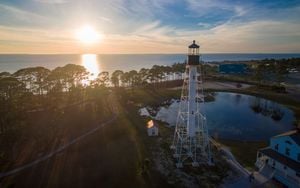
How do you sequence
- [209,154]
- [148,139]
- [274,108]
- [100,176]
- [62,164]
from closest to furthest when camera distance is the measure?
[100,176], [62,164], [209,154], [148,139], [274,108]

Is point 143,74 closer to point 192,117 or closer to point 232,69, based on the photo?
point 192,117

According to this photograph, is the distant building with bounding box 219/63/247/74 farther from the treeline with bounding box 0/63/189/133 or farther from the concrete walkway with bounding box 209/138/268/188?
the concrete walkway with bounding box 209/138/268/188

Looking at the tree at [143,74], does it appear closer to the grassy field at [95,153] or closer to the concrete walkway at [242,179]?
the grassy field at [95,153]

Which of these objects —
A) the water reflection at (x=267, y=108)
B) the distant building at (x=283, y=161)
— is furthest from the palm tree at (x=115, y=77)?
the distant building at (x=283, y=161)

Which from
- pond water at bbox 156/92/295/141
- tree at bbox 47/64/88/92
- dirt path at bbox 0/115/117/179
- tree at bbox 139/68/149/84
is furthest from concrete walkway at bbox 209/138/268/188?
tree at bbox 139/68/149/84

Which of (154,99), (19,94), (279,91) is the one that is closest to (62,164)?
(19,94)

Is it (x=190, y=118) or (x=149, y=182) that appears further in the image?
(x=190, y=118)

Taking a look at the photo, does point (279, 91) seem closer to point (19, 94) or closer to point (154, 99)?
point (154, 99)
